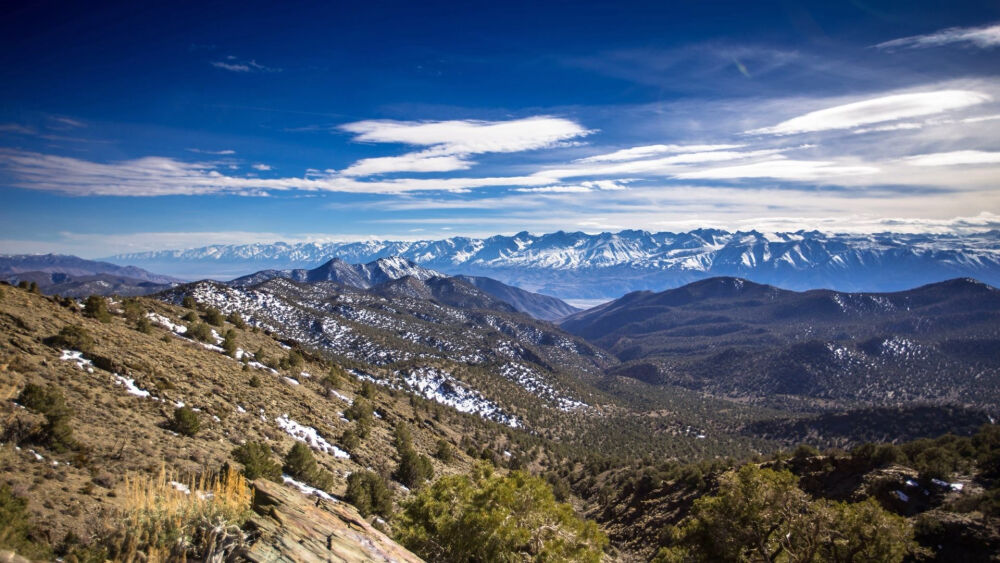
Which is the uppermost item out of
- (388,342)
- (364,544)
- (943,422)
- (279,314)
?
(364,544)

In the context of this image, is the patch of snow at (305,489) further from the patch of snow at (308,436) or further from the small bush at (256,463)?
the patch of snow at (308,436)

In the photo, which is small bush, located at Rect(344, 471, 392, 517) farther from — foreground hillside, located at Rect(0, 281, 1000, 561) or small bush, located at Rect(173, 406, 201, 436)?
small bush, located at Rect(173, 406, 201, 436)

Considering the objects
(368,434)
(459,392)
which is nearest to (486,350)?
(459,392)

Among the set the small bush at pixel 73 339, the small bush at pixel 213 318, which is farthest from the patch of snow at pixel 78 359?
the small bush at pixel 213 318

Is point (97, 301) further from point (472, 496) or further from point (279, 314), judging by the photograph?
point (279, 314)

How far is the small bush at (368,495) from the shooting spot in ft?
68.7

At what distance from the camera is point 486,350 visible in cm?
17500

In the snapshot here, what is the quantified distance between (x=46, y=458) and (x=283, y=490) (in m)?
7.34

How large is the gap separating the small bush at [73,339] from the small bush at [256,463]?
11.3 m

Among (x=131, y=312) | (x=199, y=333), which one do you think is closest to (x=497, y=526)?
(x=199, y=333)

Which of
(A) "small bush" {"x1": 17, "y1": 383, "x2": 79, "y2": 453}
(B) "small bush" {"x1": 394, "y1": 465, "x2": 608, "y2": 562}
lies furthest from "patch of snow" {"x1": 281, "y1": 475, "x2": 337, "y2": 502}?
(A) "small bush" {"x1": 17, "y1": 383, "x2": 79, "y2": 453}

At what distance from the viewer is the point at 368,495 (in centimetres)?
2173

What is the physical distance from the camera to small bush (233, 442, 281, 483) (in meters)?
17.1

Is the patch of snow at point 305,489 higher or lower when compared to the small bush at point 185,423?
lower
